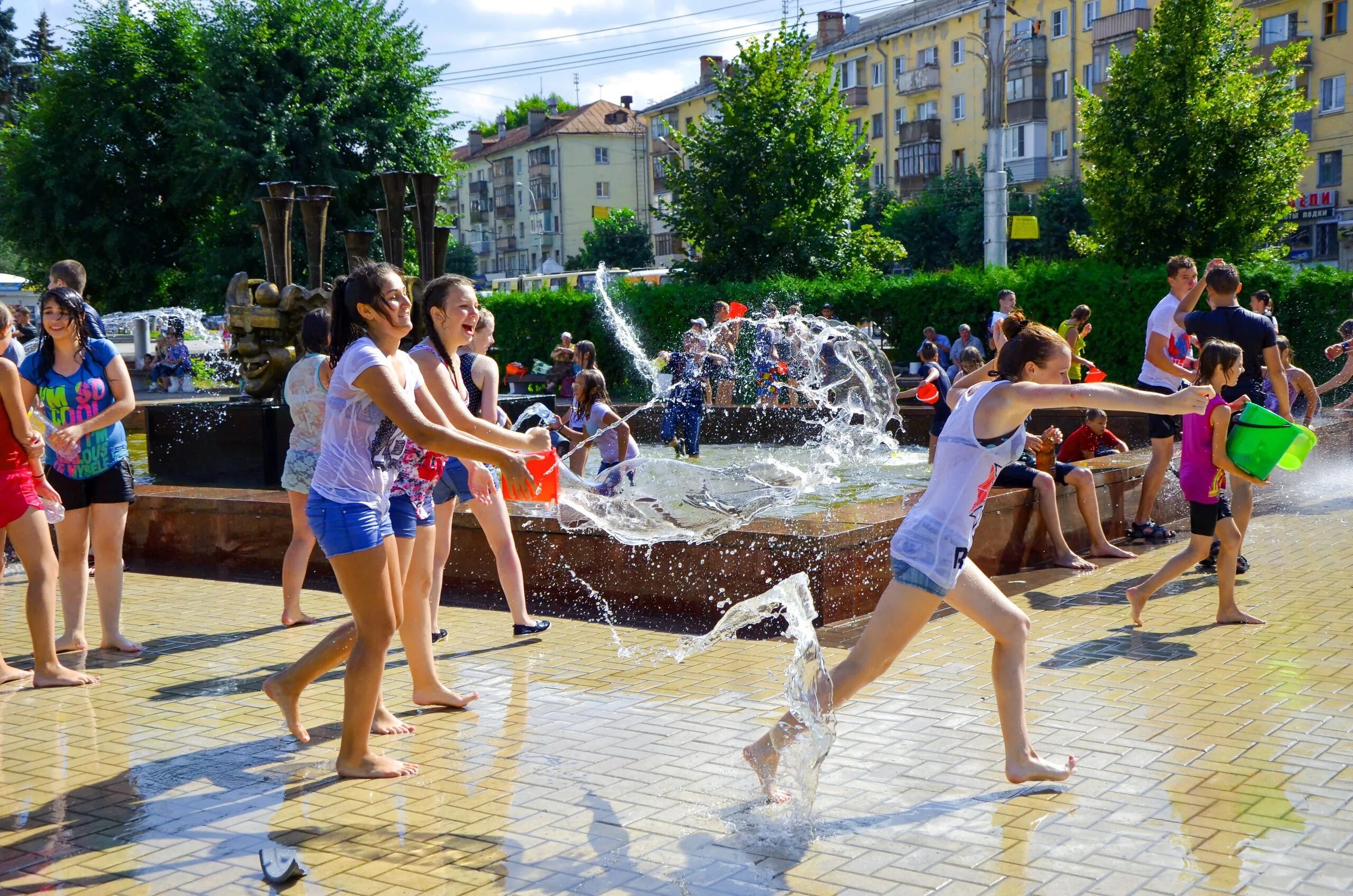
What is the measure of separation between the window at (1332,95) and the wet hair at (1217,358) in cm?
4380

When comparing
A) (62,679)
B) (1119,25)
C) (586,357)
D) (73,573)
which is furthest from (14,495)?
(1119,25)

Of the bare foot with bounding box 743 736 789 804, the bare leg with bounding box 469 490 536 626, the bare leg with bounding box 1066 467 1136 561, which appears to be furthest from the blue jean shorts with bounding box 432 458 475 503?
the bare leg with bounding box 1066 467 1136 561

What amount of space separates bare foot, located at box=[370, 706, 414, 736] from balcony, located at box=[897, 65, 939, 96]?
196 feet

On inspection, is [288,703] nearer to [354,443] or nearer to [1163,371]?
[354,443]

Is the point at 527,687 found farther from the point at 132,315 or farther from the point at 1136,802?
the point at 132,315

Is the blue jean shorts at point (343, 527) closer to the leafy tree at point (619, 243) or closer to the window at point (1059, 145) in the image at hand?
the window at point (1059, 145)

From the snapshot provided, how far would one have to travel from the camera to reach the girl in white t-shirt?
4508mm

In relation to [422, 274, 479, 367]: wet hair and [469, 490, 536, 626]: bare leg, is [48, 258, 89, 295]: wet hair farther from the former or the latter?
[422, 274, 479, 367]: wet hair

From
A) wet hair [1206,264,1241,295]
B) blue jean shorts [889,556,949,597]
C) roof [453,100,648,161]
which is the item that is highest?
roof [453,100,648,161]

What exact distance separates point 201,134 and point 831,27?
138 feet

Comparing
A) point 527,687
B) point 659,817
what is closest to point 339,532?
point 659,817

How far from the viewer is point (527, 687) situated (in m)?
6.16

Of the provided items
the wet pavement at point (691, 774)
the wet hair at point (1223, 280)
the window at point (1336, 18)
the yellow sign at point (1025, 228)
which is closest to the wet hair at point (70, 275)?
the wet pavement at point (691, 774)

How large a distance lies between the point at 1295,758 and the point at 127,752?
14.3 feet
